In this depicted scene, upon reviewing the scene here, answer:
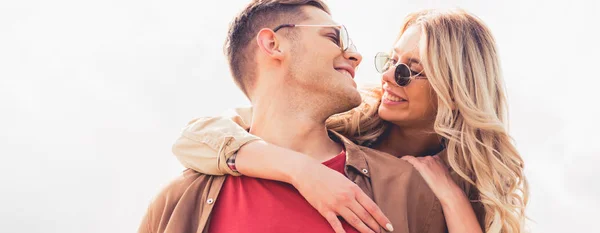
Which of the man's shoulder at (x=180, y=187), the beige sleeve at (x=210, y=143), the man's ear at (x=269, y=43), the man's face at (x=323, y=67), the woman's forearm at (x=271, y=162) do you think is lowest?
the man's shoulder at (x=180, y=187)

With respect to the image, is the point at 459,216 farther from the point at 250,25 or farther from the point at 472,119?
the point at 250,25

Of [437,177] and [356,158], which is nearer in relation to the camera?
[356,158]

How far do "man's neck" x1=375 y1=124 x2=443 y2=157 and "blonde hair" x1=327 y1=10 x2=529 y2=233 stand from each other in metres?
0.11

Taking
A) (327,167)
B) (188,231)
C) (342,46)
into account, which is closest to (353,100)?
(342,46)

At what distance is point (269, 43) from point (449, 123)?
1.42m

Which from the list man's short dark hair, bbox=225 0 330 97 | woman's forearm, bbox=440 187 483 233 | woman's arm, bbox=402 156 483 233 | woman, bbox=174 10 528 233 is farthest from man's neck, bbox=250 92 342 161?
woman's forearm, bbox=440 187 483 233

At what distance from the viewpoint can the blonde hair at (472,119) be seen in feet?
16.7

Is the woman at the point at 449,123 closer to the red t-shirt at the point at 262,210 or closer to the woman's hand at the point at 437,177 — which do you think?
the woman's hand at the point at 437,177

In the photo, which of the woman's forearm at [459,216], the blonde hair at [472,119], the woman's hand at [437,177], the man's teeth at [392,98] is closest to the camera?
the woman's forearm at [459,216]

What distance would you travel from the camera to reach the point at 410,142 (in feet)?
18.7

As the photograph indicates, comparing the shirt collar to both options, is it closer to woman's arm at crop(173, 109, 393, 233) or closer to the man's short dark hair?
woman's arm at crop(173, 109, 393, 233)

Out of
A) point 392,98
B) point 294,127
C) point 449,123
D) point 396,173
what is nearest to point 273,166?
point 294,127

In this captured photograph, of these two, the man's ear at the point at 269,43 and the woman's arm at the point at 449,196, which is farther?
the man's ear at the point at 269,43

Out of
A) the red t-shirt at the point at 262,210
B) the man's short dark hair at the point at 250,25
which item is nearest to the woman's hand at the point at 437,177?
the red t-shirt at the point at 262,210
